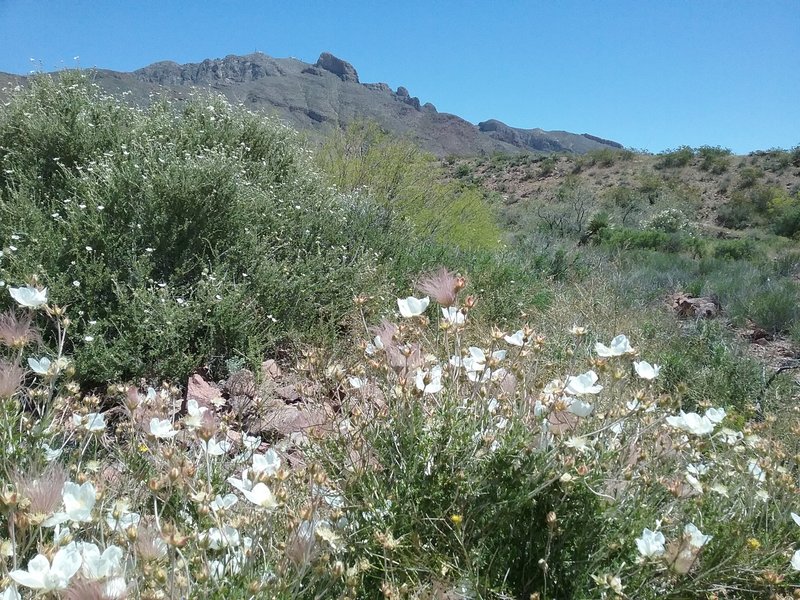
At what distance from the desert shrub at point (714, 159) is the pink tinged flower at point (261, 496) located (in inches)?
1434

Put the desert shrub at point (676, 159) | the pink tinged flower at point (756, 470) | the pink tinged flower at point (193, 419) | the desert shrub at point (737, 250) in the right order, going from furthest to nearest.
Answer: the desert shrub at point (676, 159), the desert shrub at point (737, 250), the pink tinged flower at point (756, 470), the pink tinged flower at point (193, 419)

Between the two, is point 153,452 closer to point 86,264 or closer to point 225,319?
point 225,319

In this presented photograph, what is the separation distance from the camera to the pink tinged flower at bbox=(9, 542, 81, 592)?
101 cm

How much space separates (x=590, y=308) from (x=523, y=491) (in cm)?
450

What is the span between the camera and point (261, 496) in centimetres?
129

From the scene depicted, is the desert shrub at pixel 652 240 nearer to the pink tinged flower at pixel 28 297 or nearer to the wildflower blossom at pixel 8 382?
the pink tinged flower at pixel 28 297

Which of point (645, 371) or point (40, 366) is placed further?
point (645, 371)

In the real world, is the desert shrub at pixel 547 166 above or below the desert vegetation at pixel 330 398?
above

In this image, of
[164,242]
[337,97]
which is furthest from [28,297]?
[337,97]

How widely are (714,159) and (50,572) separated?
1497 inches

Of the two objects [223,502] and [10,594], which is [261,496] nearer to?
[223,502]

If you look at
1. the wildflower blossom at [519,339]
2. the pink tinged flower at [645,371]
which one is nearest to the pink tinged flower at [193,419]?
the wildflower blossom at [519,339]

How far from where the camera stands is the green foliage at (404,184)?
8742mm

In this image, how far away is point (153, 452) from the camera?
5.64ft
